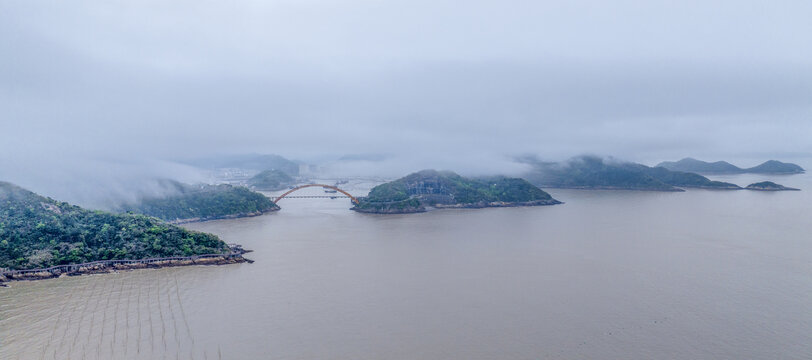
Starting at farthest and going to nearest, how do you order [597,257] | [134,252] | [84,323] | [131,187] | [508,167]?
1. [508,167]
2. [131,187]
3. [597,257]
4. [134,252]
5. [84,323]

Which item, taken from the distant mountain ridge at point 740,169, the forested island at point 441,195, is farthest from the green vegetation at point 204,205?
the distant mountain ridge at point 740,169

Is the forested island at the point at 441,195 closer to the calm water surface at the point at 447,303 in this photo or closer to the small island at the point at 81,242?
the calm water surface at the point at 447,303

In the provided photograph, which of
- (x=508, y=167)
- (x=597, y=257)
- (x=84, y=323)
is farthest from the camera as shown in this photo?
(x=508, y=167)

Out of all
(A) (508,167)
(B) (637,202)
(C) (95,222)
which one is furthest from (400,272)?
(A) (508,167)

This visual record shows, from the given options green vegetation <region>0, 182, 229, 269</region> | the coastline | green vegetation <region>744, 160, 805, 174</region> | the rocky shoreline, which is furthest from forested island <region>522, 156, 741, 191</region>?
green vegetation <region>0, 182, 229, 269</region>

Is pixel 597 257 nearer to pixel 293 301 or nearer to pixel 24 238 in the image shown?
pixel 293 301
